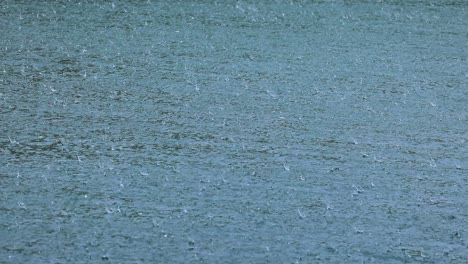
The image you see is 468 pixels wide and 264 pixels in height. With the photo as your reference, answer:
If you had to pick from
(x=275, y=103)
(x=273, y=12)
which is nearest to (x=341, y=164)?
(x=275, y=103)

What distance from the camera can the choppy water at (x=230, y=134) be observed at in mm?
1121

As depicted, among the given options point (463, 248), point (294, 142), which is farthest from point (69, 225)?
point (463, 248)

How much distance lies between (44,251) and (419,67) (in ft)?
3.76

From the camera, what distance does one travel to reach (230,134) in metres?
1.47

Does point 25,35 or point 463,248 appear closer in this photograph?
point 463,248

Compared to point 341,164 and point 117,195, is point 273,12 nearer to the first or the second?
point 341,164

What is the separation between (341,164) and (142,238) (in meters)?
0.44

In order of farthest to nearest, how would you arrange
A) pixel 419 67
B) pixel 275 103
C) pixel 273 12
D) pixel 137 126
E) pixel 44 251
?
1. pixel 273 12
2. pixel 419 67
3. pixel 275 103
4. pixel 137 126
5. pixel 44 251

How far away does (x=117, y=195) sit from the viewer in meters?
1.23

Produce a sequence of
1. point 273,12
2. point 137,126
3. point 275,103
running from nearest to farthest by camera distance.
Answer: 1. point 137,126
2. point 275,103
3. point 273,12

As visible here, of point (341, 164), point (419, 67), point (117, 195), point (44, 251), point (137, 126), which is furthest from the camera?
point (419, 67)

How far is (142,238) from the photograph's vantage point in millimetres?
1104

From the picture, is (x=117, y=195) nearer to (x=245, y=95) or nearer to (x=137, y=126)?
(x=137, y=126)

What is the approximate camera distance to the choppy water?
3.68 feet
